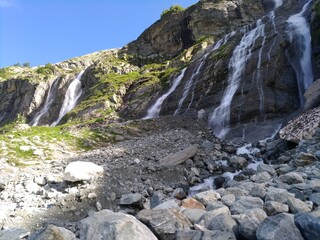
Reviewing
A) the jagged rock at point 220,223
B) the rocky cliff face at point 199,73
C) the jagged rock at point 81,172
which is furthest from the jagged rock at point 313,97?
the jagged rock at point 220,223

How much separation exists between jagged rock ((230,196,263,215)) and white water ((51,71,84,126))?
136 feet

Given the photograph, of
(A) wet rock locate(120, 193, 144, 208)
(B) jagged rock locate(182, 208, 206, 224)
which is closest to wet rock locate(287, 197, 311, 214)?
(B) jagged rock locate(182, 208, 206, 224)

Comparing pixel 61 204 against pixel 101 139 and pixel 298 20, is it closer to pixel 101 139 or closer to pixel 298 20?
pixel 101 139

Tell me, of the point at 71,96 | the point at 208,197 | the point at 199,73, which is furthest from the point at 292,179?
the point at 71,96

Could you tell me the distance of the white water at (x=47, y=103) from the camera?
4972cm

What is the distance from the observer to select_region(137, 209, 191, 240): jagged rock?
5109 millimetres

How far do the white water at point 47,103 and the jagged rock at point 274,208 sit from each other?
154ft

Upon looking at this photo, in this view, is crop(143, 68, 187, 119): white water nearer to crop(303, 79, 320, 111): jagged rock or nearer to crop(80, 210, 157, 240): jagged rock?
crop(303, 79, 320, 111): jagged rock

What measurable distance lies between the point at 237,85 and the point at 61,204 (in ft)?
53.3

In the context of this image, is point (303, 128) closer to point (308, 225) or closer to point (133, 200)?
point (133, 200)

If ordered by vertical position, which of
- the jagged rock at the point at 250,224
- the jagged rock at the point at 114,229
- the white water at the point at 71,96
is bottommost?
the jagged rock at the point at 250,224

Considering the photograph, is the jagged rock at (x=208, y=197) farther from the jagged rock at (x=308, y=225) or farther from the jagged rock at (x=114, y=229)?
the jagged rock at (x=308, y=225)

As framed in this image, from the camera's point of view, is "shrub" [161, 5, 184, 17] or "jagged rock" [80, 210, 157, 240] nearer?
"jagged rock" [80, 210, 157, 240]

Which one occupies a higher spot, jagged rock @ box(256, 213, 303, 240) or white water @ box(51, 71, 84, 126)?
white water @ box(51, 71, 84, 126)
